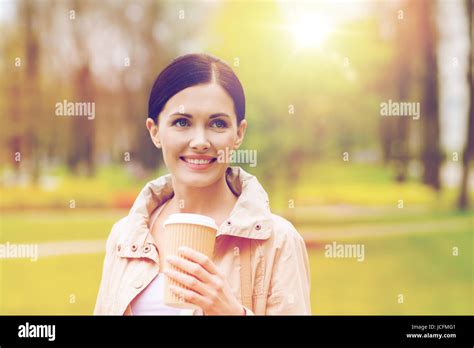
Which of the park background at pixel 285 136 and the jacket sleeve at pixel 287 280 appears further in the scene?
the park background at pixel 285 136

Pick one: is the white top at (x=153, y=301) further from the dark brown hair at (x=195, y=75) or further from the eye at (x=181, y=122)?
the dark brown hair at (x=195, y=75)

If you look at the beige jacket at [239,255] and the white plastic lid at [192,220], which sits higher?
the white plastic lid at [192,220]

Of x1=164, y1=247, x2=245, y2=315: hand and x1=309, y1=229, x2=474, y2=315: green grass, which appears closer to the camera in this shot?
x1=164, y1=247, x2=245, y2=315: hand

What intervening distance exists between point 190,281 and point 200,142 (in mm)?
588

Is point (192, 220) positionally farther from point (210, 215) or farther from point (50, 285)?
point (50, 285)

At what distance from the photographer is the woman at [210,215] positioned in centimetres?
245

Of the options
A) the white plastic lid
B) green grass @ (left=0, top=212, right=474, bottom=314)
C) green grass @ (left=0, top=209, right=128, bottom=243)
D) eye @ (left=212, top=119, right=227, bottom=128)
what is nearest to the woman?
eye @ (left=212, top=119, right=227, bottom=128)

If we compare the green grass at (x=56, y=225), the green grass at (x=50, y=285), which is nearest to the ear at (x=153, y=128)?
the green grass at (x=50, y=285)

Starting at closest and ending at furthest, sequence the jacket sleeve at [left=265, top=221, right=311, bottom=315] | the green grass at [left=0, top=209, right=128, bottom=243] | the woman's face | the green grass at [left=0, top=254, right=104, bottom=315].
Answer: the jacket sleeve at [left=265, top=221, right=311, bottom=315] → the woman's face → the green grass at [left=0, top=254, right=104, bottom=315] → the green grass at [left=0, top=209, right=128, bottom=243]

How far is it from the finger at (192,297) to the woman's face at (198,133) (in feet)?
1.60

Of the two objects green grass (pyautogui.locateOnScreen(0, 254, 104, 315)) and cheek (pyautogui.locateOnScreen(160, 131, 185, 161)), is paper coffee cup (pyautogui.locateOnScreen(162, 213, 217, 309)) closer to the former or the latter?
cheek (pyautogui.locateOnScreen(160, 131, 185, 161))

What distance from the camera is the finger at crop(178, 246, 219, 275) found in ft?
7.47

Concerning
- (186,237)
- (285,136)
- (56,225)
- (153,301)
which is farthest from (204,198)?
(56,225)

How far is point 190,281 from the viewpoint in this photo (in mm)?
2270
